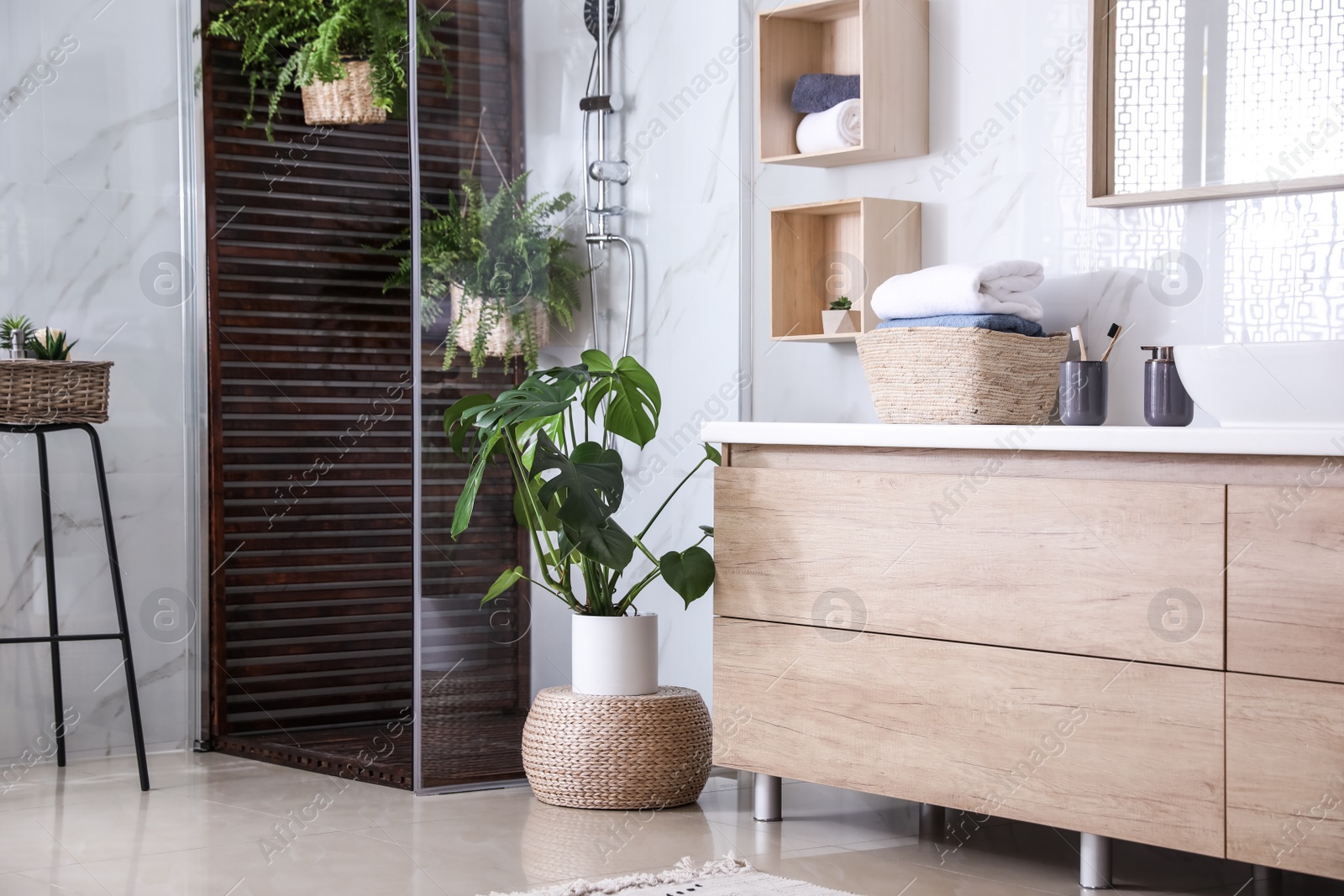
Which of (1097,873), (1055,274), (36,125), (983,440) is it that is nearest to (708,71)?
(1055,274)

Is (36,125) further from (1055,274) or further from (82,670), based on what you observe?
(1055,274)

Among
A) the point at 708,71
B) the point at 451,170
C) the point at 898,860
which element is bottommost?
the point at 898,860

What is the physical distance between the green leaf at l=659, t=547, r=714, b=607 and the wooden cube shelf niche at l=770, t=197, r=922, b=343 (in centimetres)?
54

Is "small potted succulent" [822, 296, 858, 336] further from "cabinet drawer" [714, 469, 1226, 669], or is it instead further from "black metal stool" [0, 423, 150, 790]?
"black metal stool" [0, 423, 150, 790]

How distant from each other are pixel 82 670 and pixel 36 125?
50.0 inches

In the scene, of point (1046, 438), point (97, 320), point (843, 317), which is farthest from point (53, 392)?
point (1046, 438)

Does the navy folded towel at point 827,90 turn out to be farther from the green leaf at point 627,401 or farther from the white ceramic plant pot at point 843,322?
the green leaf at point 627,401

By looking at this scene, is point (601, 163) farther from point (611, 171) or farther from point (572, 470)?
point (572, 470)

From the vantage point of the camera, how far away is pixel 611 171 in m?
3.11

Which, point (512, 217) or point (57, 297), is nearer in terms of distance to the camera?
point (512, 217)

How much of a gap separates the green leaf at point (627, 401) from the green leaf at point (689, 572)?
24cm

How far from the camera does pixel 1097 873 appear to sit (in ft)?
7.29

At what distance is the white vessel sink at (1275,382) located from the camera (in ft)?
6.78

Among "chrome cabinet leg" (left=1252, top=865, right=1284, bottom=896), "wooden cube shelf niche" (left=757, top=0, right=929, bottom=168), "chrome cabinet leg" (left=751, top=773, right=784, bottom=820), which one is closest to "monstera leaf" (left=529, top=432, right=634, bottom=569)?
"chrome cabinet leg" (left=751, top=773, right=784, bottom=820)
